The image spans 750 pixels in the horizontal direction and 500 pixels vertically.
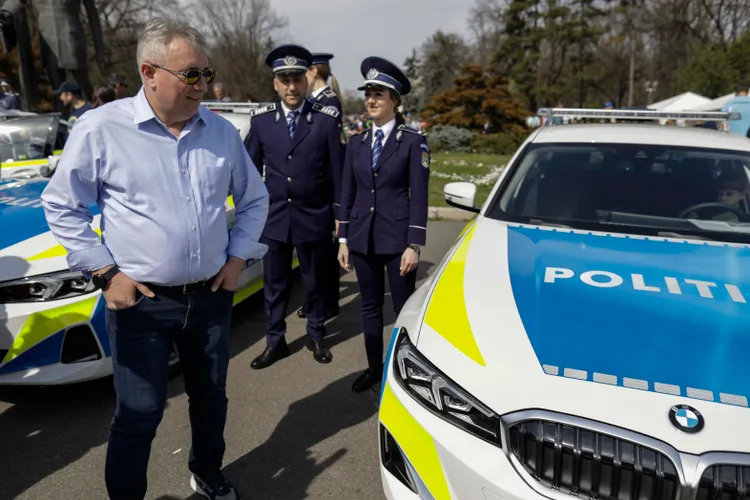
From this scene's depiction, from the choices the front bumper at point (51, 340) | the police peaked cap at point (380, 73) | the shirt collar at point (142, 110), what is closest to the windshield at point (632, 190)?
the police peaked cap at point (380, 73)

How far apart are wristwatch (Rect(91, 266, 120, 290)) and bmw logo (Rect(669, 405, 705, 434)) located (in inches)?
66.3

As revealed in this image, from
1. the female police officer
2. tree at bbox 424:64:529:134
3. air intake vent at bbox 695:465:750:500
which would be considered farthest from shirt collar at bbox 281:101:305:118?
tree at bbox 424:64:529:134

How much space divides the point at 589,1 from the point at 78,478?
151 feet

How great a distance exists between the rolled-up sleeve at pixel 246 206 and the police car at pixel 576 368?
64 centimetres

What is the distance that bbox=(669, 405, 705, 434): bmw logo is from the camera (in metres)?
1.55

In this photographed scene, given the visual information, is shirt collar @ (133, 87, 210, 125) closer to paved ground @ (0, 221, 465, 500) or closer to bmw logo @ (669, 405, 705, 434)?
paved ground @ (0, 221, 465, 500)

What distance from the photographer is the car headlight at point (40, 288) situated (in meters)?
2.92

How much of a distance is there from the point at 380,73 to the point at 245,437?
78.6 inches

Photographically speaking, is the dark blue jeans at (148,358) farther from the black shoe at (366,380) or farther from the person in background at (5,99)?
the person in background at (5,99)

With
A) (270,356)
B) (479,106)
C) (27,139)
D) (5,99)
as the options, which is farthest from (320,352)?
(479,106)

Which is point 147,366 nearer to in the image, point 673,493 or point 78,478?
point 78,478

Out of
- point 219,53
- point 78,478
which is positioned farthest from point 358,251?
point 219,53

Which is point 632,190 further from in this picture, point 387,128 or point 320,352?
point 320,352

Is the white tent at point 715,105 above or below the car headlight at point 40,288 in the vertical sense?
above
